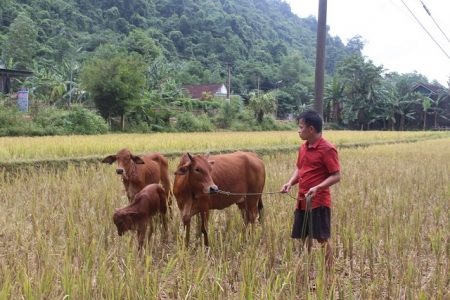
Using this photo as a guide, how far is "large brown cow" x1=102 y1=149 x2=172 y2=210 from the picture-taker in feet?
16.4

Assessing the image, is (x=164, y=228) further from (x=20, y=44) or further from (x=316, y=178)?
(x=20, y=44)

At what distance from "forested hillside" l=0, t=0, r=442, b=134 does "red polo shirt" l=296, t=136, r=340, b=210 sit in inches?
633

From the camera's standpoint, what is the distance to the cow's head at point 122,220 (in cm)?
396

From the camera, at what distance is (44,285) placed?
2.79 m

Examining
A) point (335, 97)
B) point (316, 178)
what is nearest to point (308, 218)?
point (316, 178)

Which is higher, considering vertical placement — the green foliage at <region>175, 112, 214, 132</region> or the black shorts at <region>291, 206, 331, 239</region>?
the green foliage at <region>175, 112, 214, 132</region>

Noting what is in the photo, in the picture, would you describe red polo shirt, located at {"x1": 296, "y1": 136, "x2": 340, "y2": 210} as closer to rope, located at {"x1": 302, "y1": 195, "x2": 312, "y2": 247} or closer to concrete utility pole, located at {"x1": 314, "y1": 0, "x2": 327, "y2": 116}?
rope, located at {"x1": 302, "y1": 195, "x2": 312, "y2": 247}

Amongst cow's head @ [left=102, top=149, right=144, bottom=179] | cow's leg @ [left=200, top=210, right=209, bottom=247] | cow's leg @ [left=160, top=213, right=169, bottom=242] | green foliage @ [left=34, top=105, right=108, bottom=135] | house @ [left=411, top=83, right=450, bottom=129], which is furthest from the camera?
house @ [left=411, top=83, right=450, bottom=129]

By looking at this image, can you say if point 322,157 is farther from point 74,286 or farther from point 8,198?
A: point 8,198

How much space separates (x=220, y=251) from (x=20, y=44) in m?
33.1

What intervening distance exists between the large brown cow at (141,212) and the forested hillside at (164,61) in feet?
49.9

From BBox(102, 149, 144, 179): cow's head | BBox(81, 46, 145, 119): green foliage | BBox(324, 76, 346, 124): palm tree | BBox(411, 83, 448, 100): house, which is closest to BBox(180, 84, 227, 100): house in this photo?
BBox(324, 76, 346, 124): palm tree

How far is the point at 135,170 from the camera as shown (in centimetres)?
517

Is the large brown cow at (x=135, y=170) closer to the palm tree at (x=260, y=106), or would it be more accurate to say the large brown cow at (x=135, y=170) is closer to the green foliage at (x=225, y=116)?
the green foliage at (x=225, y=116)
